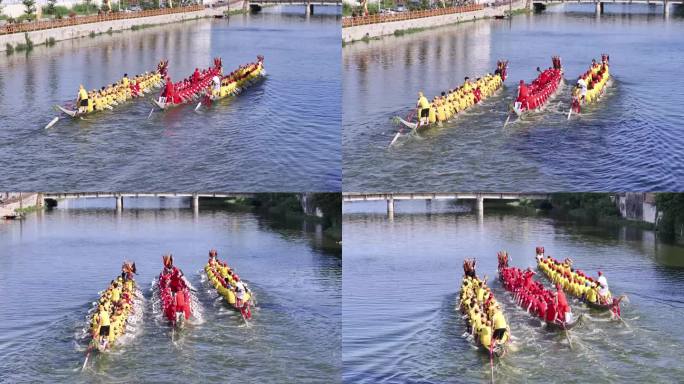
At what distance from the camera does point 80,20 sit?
57.0ft

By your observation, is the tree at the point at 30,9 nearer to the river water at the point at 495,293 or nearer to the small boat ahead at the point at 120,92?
the small boat ahead at the point at 120,92

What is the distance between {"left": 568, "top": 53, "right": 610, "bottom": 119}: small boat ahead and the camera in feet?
40.8

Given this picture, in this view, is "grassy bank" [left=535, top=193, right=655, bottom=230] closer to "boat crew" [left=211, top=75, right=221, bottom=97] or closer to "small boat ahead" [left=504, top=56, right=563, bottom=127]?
"small boat ahead" [left=504, top=56, right=563, bottom=127]

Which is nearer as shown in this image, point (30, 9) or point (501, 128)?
point (501, 128)

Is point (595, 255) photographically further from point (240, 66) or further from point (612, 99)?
point (240, 66)

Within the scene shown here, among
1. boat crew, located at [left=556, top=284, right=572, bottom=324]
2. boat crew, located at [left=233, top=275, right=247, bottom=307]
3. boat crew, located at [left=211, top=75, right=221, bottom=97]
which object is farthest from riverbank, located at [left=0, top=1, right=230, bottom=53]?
boat crew, located at [left=556, top=284, right=572, bottom=324]

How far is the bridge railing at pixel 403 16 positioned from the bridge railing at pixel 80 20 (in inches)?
152

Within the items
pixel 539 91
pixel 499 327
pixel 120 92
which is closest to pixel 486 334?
pixel 499 327

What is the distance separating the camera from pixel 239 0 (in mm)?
17688

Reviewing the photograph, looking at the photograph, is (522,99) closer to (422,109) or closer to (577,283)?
(422,109)

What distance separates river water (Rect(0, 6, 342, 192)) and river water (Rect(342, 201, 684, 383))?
3.29 ft

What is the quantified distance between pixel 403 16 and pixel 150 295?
6.45m

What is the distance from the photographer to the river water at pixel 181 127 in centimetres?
1074

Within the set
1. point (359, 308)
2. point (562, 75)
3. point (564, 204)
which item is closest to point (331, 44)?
point (562, 75)
